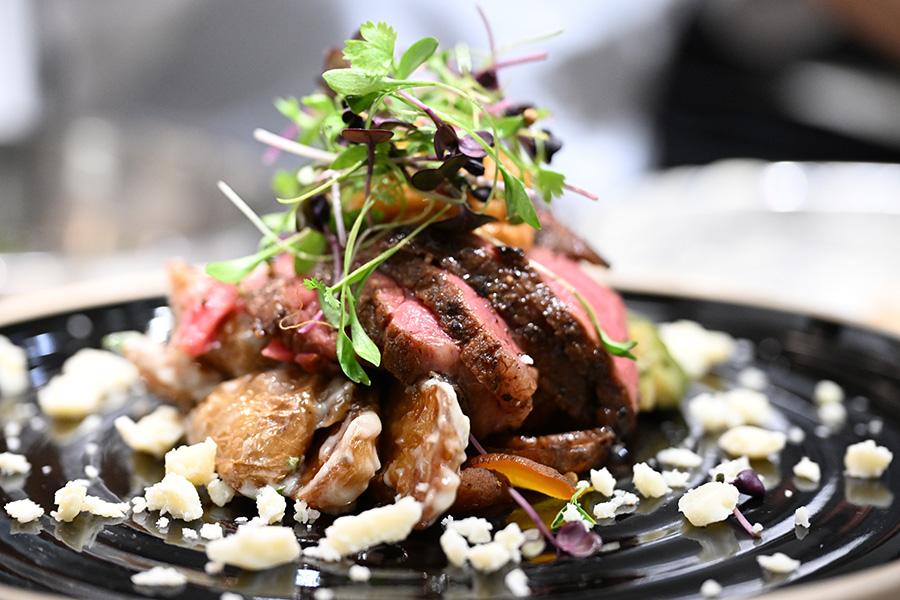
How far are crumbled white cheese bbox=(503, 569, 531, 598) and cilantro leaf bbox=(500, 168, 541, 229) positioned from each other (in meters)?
0.92

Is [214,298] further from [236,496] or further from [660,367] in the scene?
[660,367]

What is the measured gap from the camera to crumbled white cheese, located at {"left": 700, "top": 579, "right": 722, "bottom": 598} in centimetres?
197

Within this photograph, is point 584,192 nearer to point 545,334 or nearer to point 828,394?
point 545,334

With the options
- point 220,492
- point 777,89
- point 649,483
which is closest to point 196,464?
point 220,492

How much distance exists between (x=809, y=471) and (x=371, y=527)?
1.20 m

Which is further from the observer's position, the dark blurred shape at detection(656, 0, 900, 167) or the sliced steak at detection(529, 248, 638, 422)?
the dark blurred shape at detection(656, 0, 900, 167)

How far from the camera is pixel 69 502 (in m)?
2.30

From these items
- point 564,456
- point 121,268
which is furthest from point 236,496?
point 121,268

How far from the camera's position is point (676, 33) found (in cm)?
962

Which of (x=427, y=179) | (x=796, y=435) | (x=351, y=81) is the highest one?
(x=351, y=81)

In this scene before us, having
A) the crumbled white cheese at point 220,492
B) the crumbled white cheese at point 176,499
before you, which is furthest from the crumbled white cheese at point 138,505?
the crumbled white cheese at point 220,492

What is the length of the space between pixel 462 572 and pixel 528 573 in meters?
0.13

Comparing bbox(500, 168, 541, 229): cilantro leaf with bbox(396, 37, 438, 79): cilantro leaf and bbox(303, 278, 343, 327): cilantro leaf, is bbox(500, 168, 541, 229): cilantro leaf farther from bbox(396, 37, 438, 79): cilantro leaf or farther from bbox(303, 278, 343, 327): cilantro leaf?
bbox(303, 278, 343, 327): cilantro leaf

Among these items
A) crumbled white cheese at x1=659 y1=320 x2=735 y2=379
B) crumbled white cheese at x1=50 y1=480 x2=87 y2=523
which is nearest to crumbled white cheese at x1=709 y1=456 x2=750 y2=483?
crumbled white cheese at x1=659 y1=320 x2=735 y2=379
